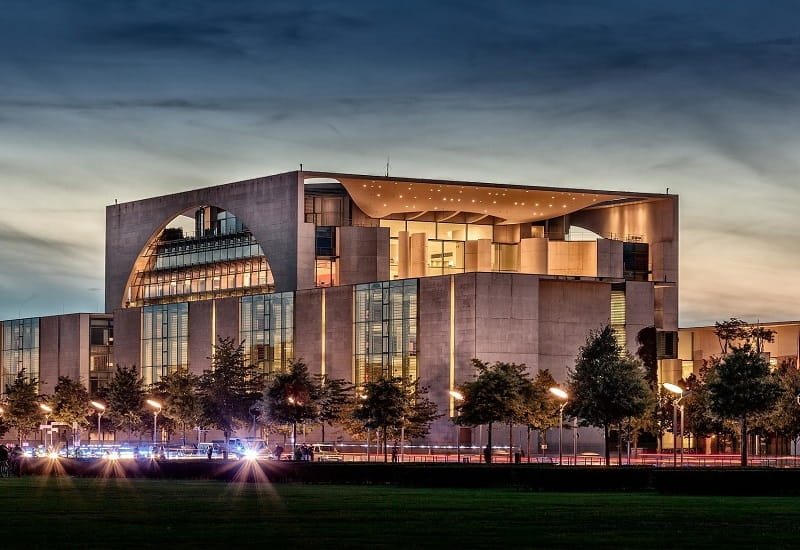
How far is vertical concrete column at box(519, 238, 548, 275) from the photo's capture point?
153 metres

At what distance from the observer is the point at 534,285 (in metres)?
129

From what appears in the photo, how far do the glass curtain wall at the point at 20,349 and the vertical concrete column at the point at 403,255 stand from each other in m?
45.7

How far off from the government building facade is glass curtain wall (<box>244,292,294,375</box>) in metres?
0.18

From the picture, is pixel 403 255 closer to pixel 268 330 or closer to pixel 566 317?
pixel 268 330

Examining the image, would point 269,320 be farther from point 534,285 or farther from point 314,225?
point 534,285

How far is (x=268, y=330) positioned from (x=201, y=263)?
18465 mm

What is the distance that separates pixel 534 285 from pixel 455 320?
731 cm

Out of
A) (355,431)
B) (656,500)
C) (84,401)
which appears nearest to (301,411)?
(355,431)

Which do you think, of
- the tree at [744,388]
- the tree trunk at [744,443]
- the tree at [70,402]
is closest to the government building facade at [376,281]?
the tree at [70,402]

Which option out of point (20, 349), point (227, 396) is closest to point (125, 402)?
point (227, 396)

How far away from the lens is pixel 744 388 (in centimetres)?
9638

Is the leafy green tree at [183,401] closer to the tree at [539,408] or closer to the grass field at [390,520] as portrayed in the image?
the tree at [539,408]

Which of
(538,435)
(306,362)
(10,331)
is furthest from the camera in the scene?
(10,331)

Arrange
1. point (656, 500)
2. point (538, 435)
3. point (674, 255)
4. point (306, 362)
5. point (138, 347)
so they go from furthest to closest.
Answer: point (138, 347) < point (674, 255) < point (306, 362) < point (538, 435) < point (656, 500)
